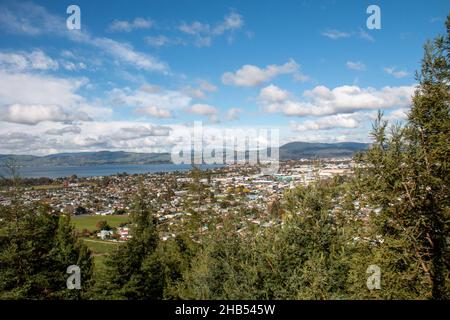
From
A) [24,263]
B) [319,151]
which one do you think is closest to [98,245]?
[24,263]

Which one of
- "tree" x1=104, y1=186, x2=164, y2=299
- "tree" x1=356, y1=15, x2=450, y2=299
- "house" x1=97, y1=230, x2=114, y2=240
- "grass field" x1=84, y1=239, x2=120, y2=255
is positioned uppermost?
"tree" x1=356, y1=15, x2=450, y2=299

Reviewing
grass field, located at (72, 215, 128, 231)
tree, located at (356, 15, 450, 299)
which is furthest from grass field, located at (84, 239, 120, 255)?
tree, located at (356, 15, 450, 299)

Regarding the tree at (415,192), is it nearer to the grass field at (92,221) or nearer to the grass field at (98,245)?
the grass field at (98,245)

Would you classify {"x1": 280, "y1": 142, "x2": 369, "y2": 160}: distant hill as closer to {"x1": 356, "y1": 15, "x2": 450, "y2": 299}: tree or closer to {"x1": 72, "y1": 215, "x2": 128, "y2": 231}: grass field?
{"x1": 72, "y1": 215, "x2": 128, "y2": 231}: grass field

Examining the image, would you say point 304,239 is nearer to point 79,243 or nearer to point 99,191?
point 79,243

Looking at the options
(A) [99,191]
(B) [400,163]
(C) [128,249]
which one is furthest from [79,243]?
(A) [99,191]

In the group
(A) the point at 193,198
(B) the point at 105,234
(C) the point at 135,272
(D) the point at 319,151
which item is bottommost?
(B) the point at 105,234

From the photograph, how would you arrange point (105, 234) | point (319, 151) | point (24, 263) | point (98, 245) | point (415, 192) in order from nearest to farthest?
point (415, 192) → point (24, 263) → point (98, 245) → point (105, 234) → point (319, 151)

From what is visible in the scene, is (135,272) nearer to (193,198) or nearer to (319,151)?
A: (193,198)

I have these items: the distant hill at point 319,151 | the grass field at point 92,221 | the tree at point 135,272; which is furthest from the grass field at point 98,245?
the distant hill at point 319,151

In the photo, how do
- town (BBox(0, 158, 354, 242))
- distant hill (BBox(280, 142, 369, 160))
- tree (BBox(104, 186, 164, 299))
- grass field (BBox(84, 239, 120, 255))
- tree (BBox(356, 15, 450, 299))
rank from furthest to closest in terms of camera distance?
distant hill (BBox(280, 142, 369, 160))
grass field (BBox(84, 239, 120, 255))
town (BBox(0, 158, 354, 242))
tree (BBox(104, 186, 164, 299))
tree (BBox(356, 15, 450, 299))
